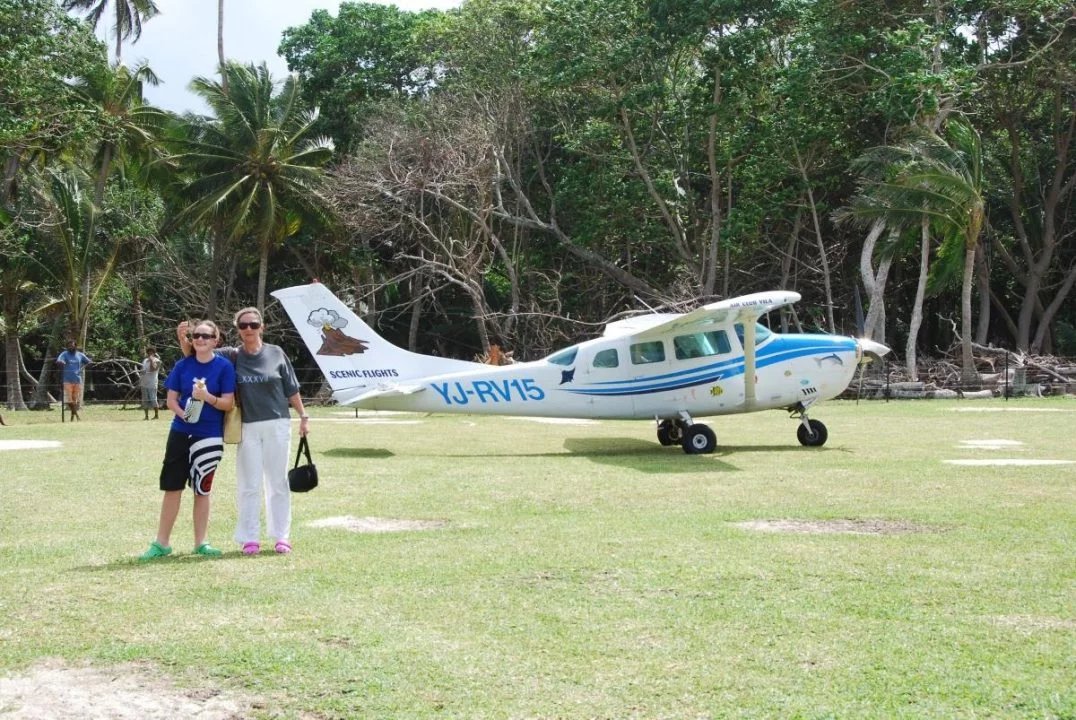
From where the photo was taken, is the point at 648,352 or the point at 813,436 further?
the point at 813,436

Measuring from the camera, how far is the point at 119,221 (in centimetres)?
3906

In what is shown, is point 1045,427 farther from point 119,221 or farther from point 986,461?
point 119,221

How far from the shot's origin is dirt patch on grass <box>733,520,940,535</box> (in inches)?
352

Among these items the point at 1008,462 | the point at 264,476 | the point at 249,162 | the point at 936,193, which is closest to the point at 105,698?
the point at 264,476

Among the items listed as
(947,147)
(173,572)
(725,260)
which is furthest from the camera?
(725,260)

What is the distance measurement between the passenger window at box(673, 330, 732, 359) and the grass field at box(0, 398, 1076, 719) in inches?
140

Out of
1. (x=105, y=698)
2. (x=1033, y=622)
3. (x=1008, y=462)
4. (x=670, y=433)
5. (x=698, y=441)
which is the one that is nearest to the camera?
(x=105, y=698)

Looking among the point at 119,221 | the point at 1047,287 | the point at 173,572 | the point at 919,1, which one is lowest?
the point at 173,572

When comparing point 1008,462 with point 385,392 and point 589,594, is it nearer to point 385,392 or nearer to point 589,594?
point 385,392

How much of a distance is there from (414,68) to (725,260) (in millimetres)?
16690

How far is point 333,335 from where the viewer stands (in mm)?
16750

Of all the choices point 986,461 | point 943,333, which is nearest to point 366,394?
point 986,461

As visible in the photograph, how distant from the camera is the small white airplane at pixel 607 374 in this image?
16.6 m

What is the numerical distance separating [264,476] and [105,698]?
132 inches
